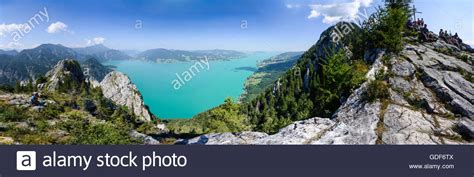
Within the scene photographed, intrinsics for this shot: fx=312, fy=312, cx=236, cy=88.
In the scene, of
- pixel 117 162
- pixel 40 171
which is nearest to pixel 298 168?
pixel 117 162

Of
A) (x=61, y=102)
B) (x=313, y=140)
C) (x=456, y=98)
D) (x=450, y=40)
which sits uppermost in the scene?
(x=450, y=40)

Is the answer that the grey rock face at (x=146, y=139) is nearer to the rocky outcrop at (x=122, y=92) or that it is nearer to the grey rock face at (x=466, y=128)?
the grey rock face at (x=466, y=128)

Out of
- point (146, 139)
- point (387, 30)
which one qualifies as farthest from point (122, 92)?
point (387, 30)

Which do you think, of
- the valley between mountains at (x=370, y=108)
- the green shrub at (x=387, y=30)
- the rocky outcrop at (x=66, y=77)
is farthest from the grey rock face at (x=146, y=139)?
the rocky outcrop at (x=66, y=77)

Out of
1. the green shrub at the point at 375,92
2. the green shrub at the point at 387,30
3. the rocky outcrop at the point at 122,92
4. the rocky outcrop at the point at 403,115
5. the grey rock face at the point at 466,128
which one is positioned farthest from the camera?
the rocky outcrop at the point at 122,92

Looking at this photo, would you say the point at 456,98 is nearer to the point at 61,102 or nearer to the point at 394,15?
the point at 394,15

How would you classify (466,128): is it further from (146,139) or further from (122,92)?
(122,92)

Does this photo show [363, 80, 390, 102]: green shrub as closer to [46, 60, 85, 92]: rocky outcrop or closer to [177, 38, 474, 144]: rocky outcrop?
[177, 38, 474, 144]: rocky outcrop

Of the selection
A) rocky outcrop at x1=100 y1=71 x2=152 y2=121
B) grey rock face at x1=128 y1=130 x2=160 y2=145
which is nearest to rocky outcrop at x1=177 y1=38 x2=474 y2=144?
grey rock face at x1=128 y1=130 x2=160 y2=145
